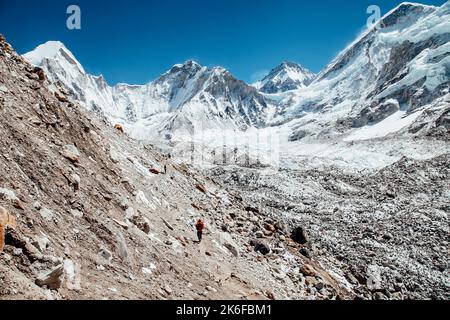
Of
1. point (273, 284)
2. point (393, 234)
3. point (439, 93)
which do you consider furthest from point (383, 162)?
point (439, 93)

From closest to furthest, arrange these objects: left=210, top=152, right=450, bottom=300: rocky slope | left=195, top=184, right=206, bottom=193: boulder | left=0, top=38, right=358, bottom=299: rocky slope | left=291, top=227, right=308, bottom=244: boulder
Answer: left=0, top=38, right=358, bottom=299: rocky slope < left=210, top=152, right=450, bottom=300: rocky slope < left=291, top=227, right=308, bottom=244: boulder < left=195, top=184, right=206, bottom=193: boulder

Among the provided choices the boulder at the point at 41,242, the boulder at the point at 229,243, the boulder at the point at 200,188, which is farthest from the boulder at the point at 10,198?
the boulder at the point at 200,188

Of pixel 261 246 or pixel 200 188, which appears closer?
pixel 261 246

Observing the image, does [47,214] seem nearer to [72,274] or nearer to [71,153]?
[72,274]

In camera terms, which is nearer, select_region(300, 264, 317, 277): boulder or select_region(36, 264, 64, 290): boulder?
select_region(36, 264, 64, 290): boulder

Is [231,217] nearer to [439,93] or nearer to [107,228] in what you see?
[107,228]

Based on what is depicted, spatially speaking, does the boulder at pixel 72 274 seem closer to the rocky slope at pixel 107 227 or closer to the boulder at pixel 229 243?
the rocky slope at pixel 107 227

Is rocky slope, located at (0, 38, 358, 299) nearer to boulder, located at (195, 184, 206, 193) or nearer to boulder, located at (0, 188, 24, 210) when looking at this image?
boulder, located at (0, 188, 24, 210)

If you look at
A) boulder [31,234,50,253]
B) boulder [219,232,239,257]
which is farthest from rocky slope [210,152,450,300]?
boulder [31,234,50,253]

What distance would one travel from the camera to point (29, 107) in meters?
14.1

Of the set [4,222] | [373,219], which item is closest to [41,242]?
[4,222]

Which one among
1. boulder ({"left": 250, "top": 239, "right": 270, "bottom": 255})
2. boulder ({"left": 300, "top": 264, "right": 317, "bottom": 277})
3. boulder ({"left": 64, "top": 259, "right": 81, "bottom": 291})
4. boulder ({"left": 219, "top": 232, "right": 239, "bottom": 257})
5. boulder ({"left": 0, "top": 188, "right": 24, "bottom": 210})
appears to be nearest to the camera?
boulder ({"left": 64, "top": 259, "right": 81, "bottom": 291})

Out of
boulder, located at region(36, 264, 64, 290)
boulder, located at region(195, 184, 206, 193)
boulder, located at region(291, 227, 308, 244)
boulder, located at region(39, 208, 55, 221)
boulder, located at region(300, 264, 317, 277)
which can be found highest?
boulder, located at region(195, 184, 206, 193)
